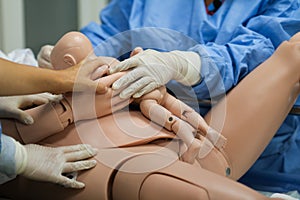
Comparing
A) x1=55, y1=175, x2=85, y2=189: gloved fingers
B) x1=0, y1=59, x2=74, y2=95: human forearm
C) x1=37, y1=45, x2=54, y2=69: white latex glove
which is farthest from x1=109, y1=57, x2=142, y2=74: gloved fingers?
x1=37, y1=45, x2=54, y2=69: white latex glove

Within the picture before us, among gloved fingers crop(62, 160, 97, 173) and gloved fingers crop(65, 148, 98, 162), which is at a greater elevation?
gloved fingers crop(65, 148, 98, 162)

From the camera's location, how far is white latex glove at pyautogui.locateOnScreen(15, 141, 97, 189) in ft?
2.67

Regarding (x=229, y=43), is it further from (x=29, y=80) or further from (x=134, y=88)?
(x=29, y=80)

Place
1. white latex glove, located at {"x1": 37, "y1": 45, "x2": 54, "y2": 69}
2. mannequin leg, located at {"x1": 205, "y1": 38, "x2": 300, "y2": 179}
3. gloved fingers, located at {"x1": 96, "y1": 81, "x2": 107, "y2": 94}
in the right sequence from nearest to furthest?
gloved fingers, located at {"x1": 96, "y1": 81, "x2": 107, "y2": 94} → mannequin leg, located at {"x1": 205, "y1": 38, "x2": 300, "y2": 179} → white latex glove, located at {"x1": 37, "y1": 45, "x2": 54, "y2": 69}

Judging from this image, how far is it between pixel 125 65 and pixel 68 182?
0.82 feet

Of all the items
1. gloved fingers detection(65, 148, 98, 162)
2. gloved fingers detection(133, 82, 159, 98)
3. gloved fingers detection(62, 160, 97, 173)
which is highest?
gloved fingers detection(133, 82, 159, 98)

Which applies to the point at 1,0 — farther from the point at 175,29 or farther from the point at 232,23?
the point at 232,23

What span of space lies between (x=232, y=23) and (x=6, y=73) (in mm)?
694

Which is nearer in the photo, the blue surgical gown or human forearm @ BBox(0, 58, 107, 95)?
human forearm @ BBox(0, 58, 107, 95)

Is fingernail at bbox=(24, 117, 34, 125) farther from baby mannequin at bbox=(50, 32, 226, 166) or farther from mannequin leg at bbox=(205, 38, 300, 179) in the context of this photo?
mannequin leg at bbox=(205, 38, 300, 179)

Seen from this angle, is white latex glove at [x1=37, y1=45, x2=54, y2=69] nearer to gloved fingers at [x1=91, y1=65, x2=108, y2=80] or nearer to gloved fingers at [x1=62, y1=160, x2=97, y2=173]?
gloved fingers at [x1=91, y1=65, x2=108, y2=80]

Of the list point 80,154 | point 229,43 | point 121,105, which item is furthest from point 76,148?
point 229,43

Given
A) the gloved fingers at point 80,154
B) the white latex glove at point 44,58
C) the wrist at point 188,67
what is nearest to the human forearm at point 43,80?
the gloved fingers at point 80,154

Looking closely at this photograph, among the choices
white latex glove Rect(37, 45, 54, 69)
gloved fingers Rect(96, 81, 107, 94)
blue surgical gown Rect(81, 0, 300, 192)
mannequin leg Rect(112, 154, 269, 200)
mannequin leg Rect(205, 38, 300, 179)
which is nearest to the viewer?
mannequin leg Rect(112, 154, 269, 200)
